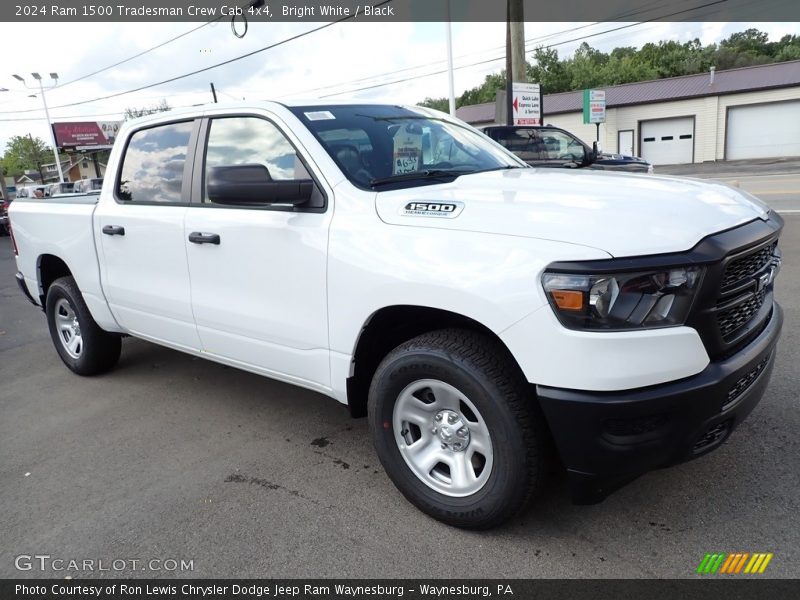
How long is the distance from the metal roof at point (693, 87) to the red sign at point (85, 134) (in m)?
33.6

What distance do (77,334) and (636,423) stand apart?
464 centimetres

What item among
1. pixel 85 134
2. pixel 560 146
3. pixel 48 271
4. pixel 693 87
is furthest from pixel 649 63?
pixel 48 271

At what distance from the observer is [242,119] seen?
360cm

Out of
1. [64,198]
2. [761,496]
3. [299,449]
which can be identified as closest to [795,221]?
[761,496]

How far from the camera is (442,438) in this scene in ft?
9.29

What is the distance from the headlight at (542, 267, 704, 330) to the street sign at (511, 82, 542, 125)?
1432cm

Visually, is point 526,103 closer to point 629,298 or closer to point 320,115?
point 320,115

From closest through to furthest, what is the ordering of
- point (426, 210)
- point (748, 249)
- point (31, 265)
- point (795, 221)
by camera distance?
1. point (748, 249)
2. point (426, 210)
3. point (31, 265)
4. point (795, 221)

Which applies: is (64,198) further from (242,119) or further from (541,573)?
(541,573)

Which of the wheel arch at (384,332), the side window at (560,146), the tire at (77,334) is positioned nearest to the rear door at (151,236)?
the tire at (77,334)

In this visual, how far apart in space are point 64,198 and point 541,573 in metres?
5.09

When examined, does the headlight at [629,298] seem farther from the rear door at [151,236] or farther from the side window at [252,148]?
the rear door at [151,236]

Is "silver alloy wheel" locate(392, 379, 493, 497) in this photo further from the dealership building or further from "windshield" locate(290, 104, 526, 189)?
the dealership building

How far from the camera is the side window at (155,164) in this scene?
13.0 feet
